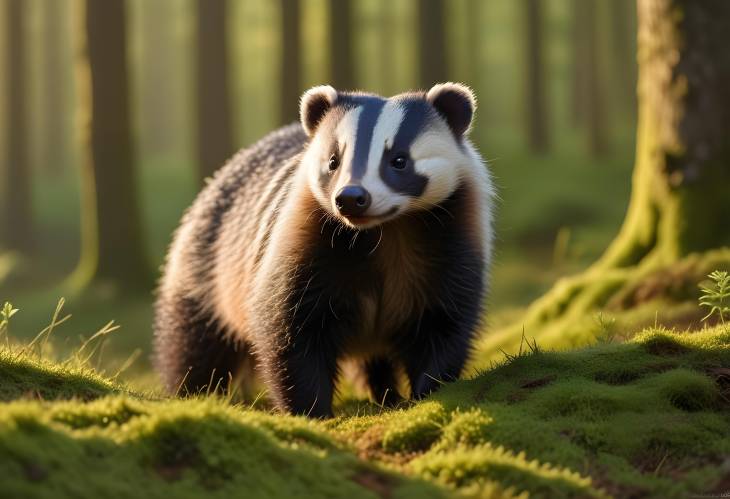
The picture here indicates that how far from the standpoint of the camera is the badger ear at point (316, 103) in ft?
18.5

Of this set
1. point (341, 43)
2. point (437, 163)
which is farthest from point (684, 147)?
point (341, 43)

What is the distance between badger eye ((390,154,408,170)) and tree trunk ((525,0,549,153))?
18.3 meters

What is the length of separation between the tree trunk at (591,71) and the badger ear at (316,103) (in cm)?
1827

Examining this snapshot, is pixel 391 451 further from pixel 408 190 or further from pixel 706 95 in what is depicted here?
pixel 706 95

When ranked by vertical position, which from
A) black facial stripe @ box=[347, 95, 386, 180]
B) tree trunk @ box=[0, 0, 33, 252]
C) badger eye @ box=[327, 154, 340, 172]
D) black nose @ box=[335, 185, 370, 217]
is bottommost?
tree trunk @ box=[0, 0, 33, 252]

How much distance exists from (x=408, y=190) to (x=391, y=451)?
4.65ft

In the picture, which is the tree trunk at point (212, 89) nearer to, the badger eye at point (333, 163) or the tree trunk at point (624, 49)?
the badger eye at point (333, 163)

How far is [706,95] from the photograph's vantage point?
26.4 ft

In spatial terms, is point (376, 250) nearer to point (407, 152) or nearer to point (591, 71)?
point (407, 152)

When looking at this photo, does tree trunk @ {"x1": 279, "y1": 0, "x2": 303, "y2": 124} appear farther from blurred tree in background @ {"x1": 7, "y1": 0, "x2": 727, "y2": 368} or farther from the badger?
the badger

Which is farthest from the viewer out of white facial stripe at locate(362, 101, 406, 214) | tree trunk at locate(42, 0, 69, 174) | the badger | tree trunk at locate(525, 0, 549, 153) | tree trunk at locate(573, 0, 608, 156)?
tree trunk at locate(42, 0, 69, 174)

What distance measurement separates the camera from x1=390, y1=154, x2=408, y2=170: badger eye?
512cm

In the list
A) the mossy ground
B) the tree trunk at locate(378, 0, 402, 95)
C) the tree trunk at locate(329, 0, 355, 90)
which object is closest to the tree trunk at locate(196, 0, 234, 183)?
the tree trunk at locate(329, 0, 355, 90)

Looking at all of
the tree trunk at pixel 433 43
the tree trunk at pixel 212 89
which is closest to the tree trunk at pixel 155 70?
the tree trunk at pixel 212 89
